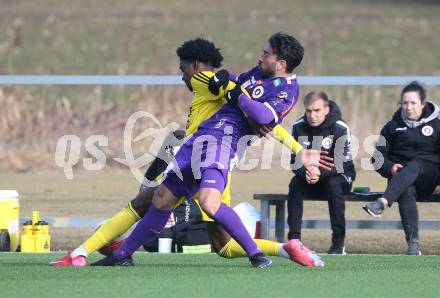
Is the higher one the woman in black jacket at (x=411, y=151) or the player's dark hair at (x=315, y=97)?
the player's dark hair at (x=315, y=97)

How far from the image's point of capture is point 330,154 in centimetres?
1248

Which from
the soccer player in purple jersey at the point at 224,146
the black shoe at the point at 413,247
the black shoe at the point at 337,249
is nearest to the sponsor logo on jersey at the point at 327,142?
the black shoe at the point at 337,249

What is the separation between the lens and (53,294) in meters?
8.49

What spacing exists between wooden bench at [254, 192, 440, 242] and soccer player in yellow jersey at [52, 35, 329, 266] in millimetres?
2423

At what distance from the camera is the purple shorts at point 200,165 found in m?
9.77

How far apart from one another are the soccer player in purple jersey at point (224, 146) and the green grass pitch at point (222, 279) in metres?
0.25

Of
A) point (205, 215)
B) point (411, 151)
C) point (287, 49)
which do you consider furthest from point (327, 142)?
point (205, 215)

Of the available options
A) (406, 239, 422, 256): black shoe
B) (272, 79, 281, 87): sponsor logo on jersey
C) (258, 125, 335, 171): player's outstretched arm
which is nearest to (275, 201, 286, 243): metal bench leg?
(406, 239, 422, 256): black shoe

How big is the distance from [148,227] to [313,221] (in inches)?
143

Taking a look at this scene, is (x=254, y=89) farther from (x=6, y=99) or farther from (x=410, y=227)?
(x=6, y=99)

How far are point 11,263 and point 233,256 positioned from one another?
1.57 m

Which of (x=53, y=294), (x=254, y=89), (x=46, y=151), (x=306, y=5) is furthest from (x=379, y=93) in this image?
(x=306, y=5)

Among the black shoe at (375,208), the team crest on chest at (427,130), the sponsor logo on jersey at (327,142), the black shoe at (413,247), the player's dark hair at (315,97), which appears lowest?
the black shoe at (413,247)

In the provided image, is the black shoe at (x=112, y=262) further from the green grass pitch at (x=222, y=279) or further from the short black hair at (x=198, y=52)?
the short black hair at (x=198, y=52)
